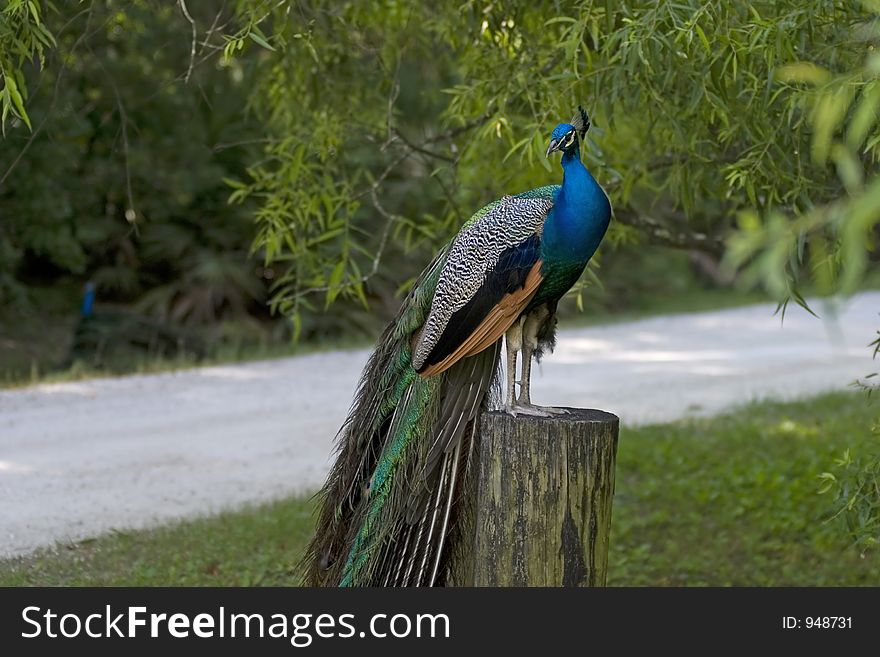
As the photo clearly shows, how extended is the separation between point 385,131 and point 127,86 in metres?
6.32

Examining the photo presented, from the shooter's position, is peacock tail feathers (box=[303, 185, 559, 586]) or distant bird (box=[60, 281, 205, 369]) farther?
distant bird (box=[60, 281, 205, 369])

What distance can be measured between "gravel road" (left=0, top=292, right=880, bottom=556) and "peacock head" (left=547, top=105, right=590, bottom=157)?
8.80 ft

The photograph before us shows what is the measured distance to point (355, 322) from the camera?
1166 cm

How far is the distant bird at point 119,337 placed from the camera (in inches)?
384

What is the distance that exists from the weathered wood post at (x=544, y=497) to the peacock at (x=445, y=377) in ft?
0.35

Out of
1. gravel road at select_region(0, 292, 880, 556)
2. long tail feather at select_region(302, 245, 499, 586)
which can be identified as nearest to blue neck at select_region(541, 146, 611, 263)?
long tail feather at select_region(302, 245, 499, 586)

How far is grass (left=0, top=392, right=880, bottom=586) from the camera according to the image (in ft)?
15.3

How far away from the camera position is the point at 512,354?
11.2 ft

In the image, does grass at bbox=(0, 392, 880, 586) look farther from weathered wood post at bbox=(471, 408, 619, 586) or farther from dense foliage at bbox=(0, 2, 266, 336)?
dense foliage at bbox=(0, 2, 266, 336)

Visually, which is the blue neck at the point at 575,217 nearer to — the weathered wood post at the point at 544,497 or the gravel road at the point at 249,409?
the weathered wood post at the point at 544,497

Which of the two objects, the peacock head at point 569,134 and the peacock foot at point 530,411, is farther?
the peacock foot at point 530,411

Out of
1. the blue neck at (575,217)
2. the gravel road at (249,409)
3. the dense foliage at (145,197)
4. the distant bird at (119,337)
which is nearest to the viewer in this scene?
the blue neck at (575,217)

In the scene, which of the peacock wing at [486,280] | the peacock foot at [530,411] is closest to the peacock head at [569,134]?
the peacock wing at [486,280]

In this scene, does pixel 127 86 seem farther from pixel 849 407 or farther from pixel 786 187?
pixel 786 187
